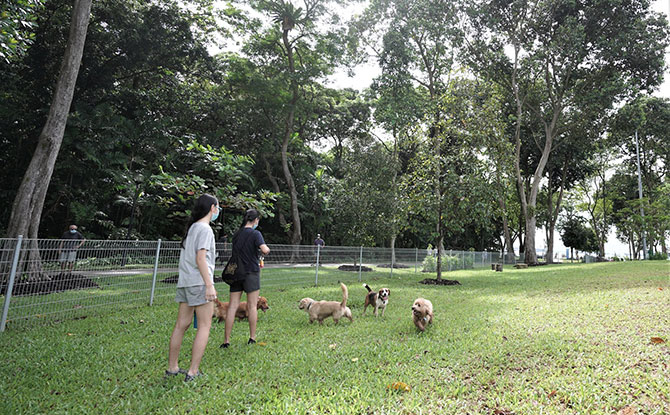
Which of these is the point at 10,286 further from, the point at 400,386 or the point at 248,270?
the point at 400,386

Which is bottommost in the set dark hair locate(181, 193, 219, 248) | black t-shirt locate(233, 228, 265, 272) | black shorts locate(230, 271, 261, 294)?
black shorts locate(230, 271, 261, 294)

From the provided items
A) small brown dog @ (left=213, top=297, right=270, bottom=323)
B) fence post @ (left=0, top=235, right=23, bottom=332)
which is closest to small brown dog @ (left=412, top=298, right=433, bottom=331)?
small brown dog @ (left=213, top=297, right=270, bottom=323)

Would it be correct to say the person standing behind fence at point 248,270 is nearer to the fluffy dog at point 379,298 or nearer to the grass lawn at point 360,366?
the grass lawn at point 360,366

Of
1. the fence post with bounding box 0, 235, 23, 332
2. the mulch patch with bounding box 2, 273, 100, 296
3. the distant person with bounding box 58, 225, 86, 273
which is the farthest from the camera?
the distant person with bounding box 58, 225, 86, 273

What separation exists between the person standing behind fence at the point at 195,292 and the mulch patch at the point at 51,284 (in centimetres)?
306

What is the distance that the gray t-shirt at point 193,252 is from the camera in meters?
3.19

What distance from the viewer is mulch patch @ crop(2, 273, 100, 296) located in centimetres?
473

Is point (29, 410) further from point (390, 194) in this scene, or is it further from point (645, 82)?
A: point (645, 82)

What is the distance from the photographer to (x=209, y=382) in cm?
319

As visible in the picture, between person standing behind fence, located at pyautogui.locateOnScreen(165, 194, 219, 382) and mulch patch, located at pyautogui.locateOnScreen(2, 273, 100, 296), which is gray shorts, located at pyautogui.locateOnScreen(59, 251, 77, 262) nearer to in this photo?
mulch patch, located at pyautogui.locateOnScreen(2, 273, 100, 296)

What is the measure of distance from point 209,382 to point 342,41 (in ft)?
64.1

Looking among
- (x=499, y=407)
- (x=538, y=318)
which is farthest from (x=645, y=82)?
(x=499, y=407)

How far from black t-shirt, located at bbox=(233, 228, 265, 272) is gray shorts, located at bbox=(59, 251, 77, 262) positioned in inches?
115

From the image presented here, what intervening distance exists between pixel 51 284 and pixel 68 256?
44 centimetres
